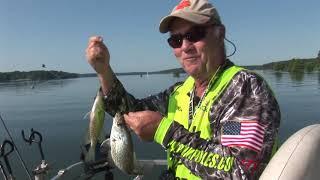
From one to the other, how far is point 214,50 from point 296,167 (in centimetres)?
123

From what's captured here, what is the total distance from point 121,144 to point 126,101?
510mm

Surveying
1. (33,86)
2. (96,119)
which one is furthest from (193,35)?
(33,86)


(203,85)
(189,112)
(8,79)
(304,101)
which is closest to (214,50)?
(203,85)

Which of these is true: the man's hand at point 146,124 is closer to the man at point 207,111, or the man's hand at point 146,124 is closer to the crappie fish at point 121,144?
the man at point 207,111

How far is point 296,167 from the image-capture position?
2.76m

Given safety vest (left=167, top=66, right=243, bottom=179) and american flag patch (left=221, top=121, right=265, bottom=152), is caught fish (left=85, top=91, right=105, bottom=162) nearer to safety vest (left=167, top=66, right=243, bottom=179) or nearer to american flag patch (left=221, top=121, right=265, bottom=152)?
safety vest (left=167, top=66, right=243, bottom=179)

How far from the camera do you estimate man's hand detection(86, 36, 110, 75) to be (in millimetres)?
3814

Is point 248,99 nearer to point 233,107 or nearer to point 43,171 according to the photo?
point 233,107

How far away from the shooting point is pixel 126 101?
4434mm

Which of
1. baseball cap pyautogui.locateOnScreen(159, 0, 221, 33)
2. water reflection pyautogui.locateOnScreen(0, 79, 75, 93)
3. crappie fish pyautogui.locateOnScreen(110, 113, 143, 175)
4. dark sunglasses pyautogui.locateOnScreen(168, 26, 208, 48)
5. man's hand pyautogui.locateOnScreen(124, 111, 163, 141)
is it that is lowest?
water reflection pyautogui.locateOnScreen(0, 79, 75, 93)

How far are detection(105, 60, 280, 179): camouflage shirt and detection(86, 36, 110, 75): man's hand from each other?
1079 mm

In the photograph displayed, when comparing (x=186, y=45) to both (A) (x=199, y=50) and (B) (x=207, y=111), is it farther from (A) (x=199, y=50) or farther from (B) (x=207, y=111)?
(B) (x=207, y=111)

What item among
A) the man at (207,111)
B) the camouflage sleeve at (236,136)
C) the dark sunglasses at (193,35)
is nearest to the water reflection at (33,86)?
the man at (207,111)

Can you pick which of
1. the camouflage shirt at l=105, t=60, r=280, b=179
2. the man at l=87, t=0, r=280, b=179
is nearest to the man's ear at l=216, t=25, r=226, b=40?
the man at l=87, t=0, r=280, b=179
